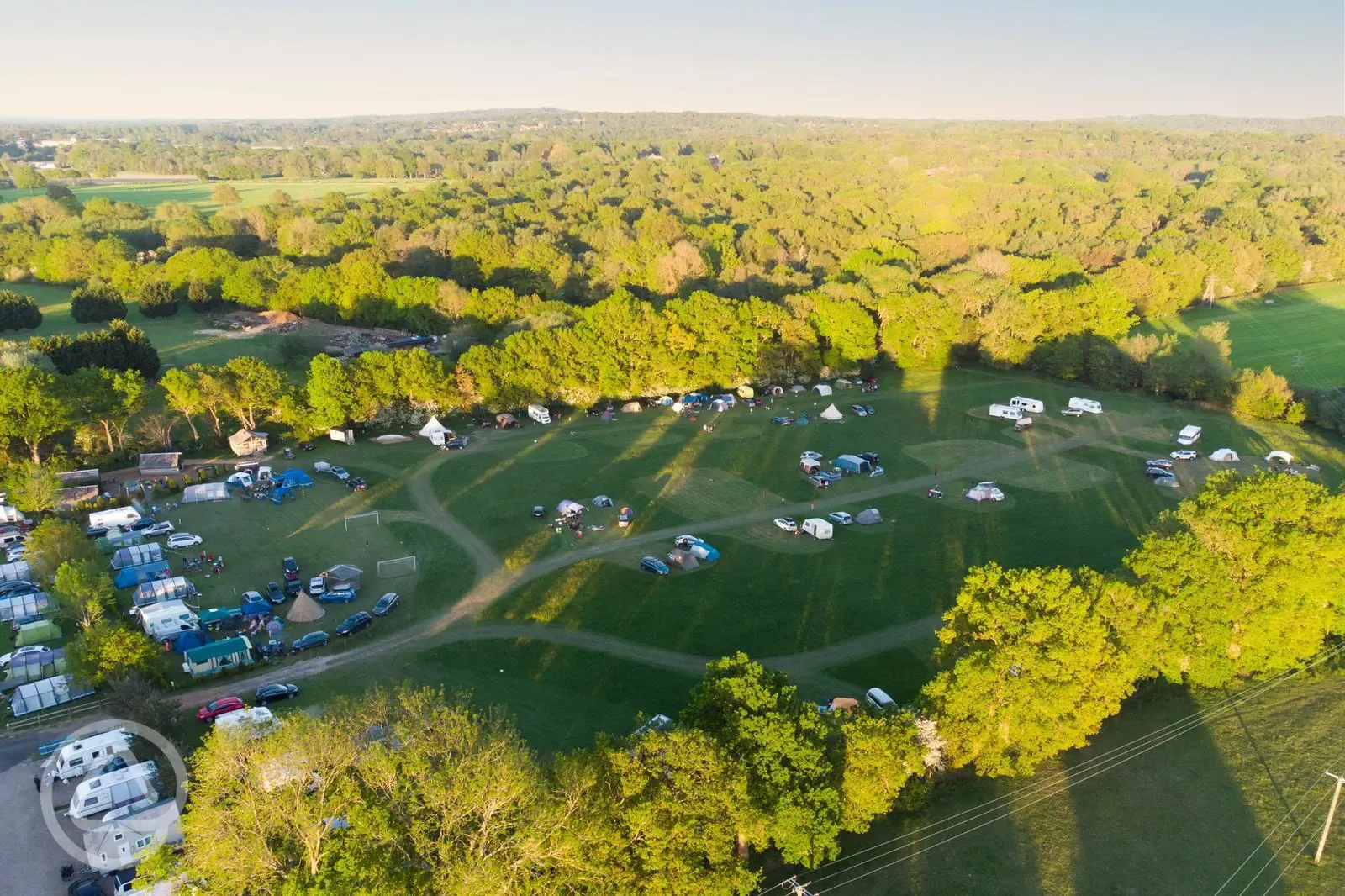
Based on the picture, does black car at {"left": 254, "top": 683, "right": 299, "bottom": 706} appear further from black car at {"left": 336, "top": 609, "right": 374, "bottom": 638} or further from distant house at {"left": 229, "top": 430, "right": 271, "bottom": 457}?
distant house at {"left": 229, "top": 430, "right": 271, "bottom": 457}

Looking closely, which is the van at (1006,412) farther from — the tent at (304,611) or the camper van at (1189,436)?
the tent at (304,611)

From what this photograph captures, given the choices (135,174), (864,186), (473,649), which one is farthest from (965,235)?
(135,174)

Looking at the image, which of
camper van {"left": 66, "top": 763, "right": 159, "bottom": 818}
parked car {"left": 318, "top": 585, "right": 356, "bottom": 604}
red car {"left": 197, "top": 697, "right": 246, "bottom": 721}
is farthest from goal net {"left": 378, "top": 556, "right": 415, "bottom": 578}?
camper van {"left": 66, "top": 763, "right": 159, "bottom": 818}

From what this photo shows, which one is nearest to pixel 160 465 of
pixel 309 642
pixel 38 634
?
pixel 38 634

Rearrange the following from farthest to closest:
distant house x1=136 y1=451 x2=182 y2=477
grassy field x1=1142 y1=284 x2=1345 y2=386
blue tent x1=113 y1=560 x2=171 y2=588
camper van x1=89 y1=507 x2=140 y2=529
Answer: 1. grassy field x1=1142 y1=284 x2=1345 y2=386
2. distant house x1=136 y1=451 x2=182 y2=477
3. camper van x1=89 y1=507 x2=140 y2=529
4. blue tent x1=113 y1=560 x2=171 y2=588

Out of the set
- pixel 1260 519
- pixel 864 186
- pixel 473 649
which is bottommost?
pixel 473 649

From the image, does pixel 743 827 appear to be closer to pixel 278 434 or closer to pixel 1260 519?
pixel 1260 519
